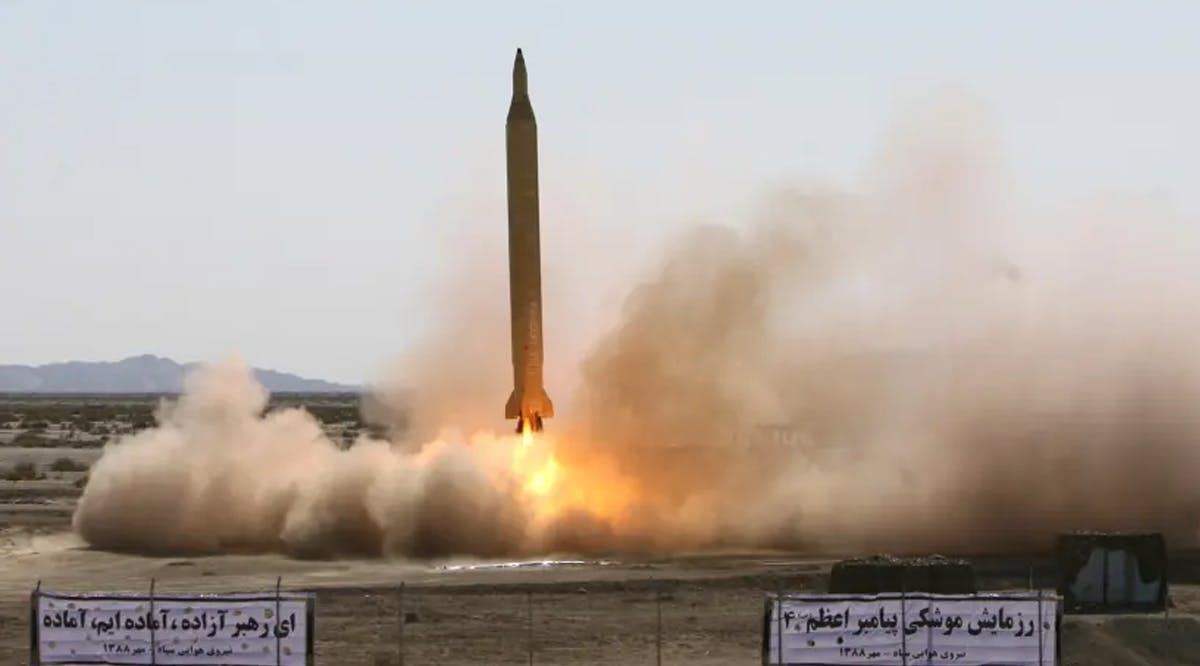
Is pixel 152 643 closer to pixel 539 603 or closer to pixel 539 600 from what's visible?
pixel 539 603

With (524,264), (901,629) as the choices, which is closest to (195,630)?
(901,629)

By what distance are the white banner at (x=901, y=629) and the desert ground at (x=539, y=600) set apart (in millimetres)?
4238

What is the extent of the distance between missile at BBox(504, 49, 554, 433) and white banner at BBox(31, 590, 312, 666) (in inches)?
751

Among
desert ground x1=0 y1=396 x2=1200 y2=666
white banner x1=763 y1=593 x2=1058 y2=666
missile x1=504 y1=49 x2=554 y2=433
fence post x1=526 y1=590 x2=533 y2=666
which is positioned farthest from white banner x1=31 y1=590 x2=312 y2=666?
missile x1=504 y1=49 x2=554 y2=433

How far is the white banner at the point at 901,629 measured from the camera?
64.0 feet

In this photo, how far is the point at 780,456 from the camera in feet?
139

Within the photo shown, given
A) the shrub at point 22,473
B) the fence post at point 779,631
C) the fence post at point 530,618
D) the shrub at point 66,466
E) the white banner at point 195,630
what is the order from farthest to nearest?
the shrub at point 66,466
the shrub at point 22,473
the fence post at point 530,618
the white banner at point 195,630
the fence post at point 779,631

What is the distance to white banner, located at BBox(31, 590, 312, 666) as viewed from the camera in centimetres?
1980

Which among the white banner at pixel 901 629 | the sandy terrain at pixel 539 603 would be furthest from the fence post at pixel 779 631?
the sandy terrain at pixel 539 603

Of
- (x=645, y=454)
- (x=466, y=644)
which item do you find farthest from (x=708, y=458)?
(x=466, y=644)

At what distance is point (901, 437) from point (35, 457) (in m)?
48.1

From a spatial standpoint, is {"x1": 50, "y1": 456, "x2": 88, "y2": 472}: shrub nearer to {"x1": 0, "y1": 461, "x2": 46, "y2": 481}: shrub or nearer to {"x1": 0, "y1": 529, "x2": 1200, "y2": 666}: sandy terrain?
{"x1": 0, "y1": 461, "x2": 46, "y2": 481}: shrub

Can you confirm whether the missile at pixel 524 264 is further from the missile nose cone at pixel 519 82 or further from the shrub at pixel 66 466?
the shrub at pixel 66 466

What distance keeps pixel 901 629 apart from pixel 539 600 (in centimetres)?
1207
